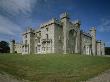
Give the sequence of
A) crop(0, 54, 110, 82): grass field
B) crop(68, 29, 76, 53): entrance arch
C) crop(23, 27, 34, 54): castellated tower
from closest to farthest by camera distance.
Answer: crop(0, 54, 110, 82): grass field, crop(68, 29, 76, 53): entrance arch, crop(23, 27, 34, 54): castellated tower

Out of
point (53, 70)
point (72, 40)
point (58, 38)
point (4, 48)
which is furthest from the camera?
point (4, 48)

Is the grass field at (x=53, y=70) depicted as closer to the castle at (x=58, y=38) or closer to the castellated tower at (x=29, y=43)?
the castle at (x=58, y=38)

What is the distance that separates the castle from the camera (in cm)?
5900

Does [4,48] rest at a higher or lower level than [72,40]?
lower

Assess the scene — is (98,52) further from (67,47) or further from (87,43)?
(67,47)

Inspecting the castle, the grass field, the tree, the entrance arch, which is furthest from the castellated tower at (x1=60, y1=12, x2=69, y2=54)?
the tree

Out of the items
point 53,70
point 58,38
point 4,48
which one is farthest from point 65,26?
point 4,48

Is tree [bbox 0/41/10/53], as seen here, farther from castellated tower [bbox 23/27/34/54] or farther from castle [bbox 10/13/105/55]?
castellated tower [bbox 23/27/34/54]

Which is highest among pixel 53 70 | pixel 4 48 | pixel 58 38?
pixel 58 38

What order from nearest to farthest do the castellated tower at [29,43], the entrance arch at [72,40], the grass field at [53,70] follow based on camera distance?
the grass field at [53,70] < the entrance arch at [72,40] < the castellated tower at [29,43]

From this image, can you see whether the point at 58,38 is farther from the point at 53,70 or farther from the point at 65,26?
the point at 53,70

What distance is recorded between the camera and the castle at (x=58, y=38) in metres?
59.0

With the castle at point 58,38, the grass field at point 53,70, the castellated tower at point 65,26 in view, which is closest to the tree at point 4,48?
the castle at point 58,38

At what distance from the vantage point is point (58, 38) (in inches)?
2341
